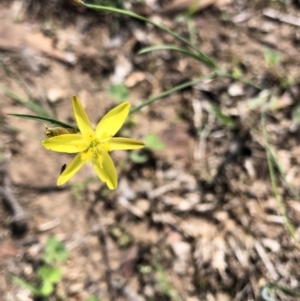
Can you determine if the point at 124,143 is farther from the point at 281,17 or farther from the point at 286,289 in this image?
the point at 281,17

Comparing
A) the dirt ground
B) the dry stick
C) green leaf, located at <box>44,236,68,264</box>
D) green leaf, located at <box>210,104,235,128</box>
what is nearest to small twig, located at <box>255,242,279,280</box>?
the dirt ground

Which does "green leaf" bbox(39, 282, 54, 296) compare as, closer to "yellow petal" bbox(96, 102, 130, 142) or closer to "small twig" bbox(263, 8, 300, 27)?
"yellow petal" bbox(96, 102, 130, 142)

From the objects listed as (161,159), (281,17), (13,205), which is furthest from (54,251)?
(281,17)

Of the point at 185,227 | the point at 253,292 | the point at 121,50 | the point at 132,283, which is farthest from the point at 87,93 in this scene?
the point at 253,292

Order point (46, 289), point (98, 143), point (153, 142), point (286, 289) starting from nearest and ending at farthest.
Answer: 1. point (98, 143)
2. point (286, 289)
3. point (46, 289)
4. point (153, 142)

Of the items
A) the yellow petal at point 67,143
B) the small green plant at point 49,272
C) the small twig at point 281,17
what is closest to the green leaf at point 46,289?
the small green plant at point 49,272

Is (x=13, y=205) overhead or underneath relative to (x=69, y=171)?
underneath

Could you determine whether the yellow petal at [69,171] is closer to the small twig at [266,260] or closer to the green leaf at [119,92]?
the green leaf at [119,92]

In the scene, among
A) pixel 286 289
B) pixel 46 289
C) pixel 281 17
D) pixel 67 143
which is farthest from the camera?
pixel 281 17

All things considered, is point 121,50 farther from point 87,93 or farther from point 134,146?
point 134,146
